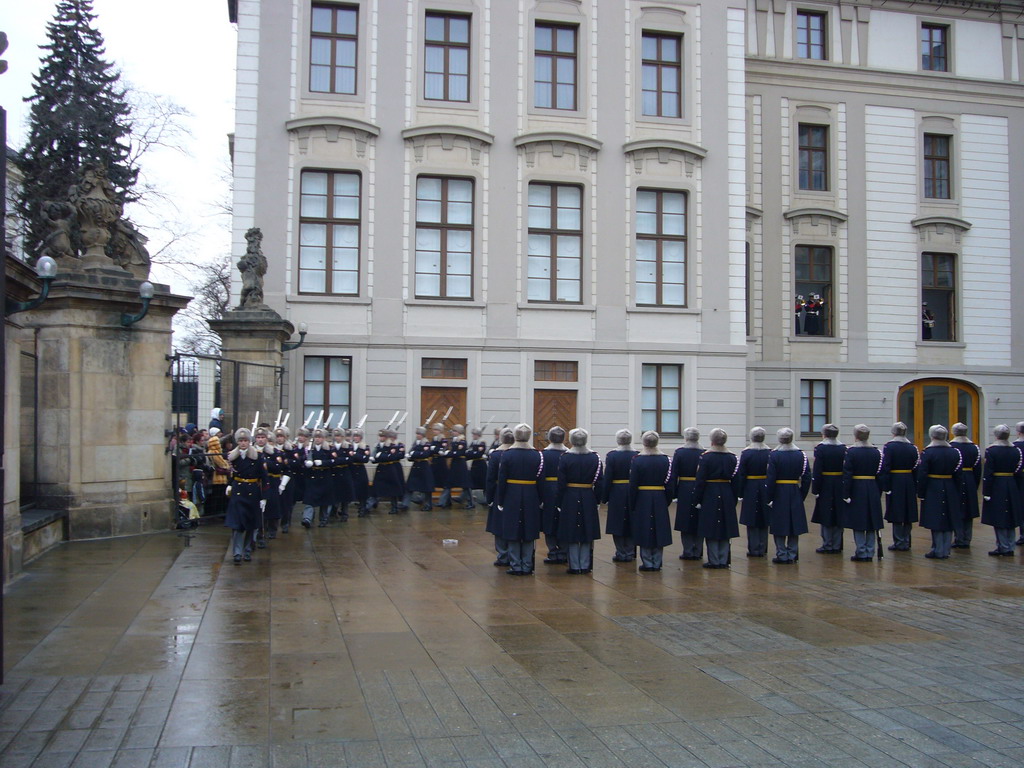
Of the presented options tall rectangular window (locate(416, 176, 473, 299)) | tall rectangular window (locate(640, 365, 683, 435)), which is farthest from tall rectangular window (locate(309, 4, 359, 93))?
tall rectangular window (locate(640, 365, 683, 435))

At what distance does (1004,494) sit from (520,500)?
700 centimetres

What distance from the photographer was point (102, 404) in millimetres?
14102

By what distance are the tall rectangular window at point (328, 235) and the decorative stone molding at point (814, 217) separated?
40.1ft

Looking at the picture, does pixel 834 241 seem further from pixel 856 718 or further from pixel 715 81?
pixel 856 718

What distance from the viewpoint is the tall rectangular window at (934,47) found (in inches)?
1126

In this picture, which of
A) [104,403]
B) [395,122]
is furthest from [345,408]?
[104,403]

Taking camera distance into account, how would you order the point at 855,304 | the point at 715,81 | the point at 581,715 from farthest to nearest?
the point at 855,304 → the point at 715,81 → the point at 581,715

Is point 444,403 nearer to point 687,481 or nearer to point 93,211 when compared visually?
point 93,211

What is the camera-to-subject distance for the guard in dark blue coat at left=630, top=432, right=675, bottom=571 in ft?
40.1

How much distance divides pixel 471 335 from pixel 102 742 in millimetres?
17888

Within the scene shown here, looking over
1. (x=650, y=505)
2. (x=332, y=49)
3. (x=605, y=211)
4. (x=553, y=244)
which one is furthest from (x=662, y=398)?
(x=650, y=505)

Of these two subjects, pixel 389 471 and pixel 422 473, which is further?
pixel 422 473

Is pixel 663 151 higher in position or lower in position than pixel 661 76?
lower

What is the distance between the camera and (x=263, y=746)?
562 centimetres
